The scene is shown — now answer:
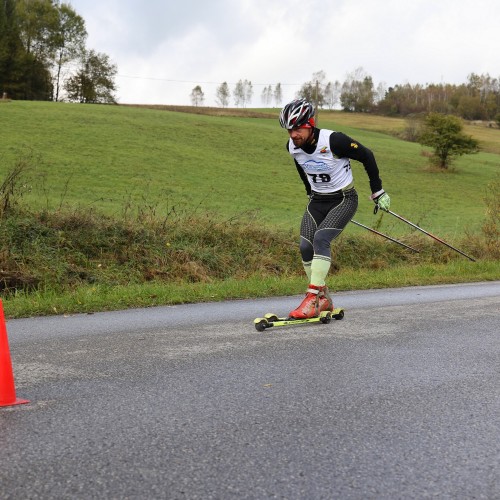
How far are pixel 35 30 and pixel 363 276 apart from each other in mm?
83825

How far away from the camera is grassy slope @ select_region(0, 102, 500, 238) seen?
26625 millimetres

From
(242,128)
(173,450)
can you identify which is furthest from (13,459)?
(242,128)

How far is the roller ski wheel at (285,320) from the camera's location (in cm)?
644

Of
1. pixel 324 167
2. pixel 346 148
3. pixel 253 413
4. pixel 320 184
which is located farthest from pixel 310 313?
pixel 253 413

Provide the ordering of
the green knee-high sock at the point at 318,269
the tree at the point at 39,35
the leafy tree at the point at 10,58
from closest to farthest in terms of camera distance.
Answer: the green knee-high sock at the point at 318,269 < the leafy tree at the point at 10,58 < the tree at the point at 39,35

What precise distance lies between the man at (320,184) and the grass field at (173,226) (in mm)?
2614

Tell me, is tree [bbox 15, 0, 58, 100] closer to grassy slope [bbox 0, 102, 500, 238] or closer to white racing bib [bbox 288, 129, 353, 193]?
grassy slope [bbox 0, 102, 500, 238]

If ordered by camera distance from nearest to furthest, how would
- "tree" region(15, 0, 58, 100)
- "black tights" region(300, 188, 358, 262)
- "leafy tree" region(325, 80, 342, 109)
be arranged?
1. "black tights" region(300, 188, 358, 262)
2. "tree" region(15, 0, 58, 100)
3. "leafy tree" region(325, 80, 342, 109)

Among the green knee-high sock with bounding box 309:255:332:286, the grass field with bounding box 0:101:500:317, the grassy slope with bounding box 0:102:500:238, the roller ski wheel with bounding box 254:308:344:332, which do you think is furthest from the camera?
the grassy slope with bounding box 0:102:500:238

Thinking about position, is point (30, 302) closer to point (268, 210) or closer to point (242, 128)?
point (268, 210)

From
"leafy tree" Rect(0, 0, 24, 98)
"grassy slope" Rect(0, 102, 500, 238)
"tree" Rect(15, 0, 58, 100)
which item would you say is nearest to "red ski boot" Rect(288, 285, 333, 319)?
"grassy slope" Rect(0, 102, 500, 238)

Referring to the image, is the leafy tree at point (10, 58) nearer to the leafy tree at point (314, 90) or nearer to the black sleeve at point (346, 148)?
the leafy tree at point (314, 90)

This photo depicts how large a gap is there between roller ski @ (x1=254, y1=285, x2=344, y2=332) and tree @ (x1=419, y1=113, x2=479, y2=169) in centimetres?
4967

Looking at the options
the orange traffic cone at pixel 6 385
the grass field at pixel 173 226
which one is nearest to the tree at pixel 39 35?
the grass field at pixel 173 226
